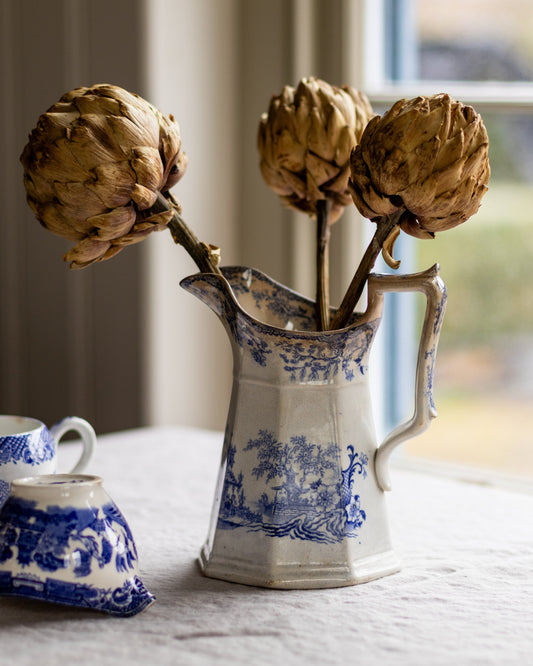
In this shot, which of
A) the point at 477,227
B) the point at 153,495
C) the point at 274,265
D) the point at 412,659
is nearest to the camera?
the point at 412,659

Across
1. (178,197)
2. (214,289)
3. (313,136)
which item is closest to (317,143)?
(313,136)

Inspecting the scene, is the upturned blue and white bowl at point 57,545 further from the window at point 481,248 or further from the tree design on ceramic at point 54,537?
the window at point 481,248

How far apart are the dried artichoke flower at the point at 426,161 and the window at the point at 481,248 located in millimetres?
656

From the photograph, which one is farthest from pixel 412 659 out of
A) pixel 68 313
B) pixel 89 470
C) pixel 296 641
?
pixel 68 313

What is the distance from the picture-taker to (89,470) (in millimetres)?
769

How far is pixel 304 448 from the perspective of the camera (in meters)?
0.51

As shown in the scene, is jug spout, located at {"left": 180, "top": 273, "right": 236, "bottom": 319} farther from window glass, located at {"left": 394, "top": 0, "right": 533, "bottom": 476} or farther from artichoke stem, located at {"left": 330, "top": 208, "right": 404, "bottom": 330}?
window glass, located at {"left": 394, "top": 0, "right": 533, "bottom": 476}

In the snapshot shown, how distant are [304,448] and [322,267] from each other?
0.42 ft

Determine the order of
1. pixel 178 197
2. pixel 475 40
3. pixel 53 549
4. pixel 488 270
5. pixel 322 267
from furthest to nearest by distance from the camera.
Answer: pixel 488 270 → pixel 475 40 → pixel 178 197 → pixel 322 267 → pixel 53 549

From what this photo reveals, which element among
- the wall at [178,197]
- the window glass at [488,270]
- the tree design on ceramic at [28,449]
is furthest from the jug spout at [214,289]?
the window glass at [488,270]

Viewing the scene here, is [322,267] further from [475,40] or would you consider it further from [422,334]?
[475,40]

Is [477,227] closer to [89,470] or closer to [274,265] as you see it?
[274,265]

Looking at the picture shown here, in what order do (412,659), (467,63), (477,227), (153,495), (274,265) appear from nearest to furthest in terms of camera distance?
(412,659) → (153,495) → (274,265) → (467,63) → (477,227)

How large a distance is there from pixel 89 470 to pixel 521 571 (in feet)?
1.27
